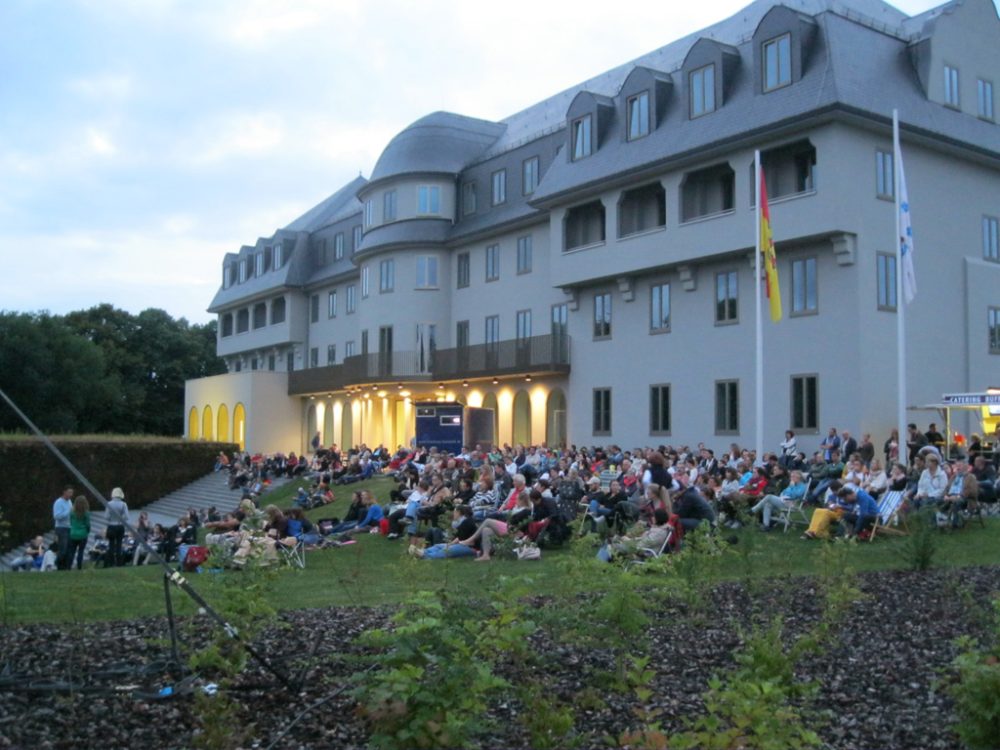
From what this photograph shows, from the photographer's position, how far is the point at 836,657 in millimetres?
8375

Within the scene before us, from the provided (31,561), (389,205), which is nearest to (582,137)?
(389,205)

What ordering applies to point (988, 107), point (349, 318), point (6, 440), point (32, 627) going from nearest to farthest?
point (32, 627), point (988, 107), point (6, 440), point (349, 318)

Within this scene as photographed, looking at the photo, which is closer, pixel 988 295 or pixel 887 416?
pixel 887 416

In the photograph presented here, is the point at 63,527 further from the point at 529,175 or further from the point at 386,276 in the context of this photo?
the point at 386,276

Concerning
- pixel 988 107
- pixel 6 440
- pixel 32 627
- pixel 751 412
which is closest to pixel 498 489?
pixel 751 412

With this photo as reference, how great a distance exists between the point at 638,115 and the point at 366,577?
76.5ft

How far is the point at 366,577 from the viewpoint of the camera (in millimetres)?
14727

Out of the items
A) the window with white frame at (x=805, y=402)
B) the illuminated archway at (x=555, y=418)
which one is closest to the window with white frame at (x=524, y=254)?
the illuminated archway at (x=555, y=418)

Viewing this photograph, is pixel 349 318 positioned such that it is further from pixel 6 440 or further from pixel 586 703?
pixel 586 703

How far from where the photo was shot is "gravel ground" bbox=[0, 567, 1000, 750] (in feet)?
21.0

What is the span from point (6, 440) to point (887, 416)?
30833mm

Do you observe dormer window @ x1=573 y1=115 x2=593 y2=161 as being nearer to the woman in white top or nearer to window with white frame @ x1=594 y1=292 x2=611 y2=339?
window with white frame @ x1=594 y1=292 x2=611 y2=339

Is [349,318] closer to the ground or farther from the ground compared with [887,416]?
farther from the ground

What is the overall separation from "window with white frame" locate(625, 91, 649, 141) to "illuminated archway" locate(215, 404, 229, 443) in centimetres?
3294
